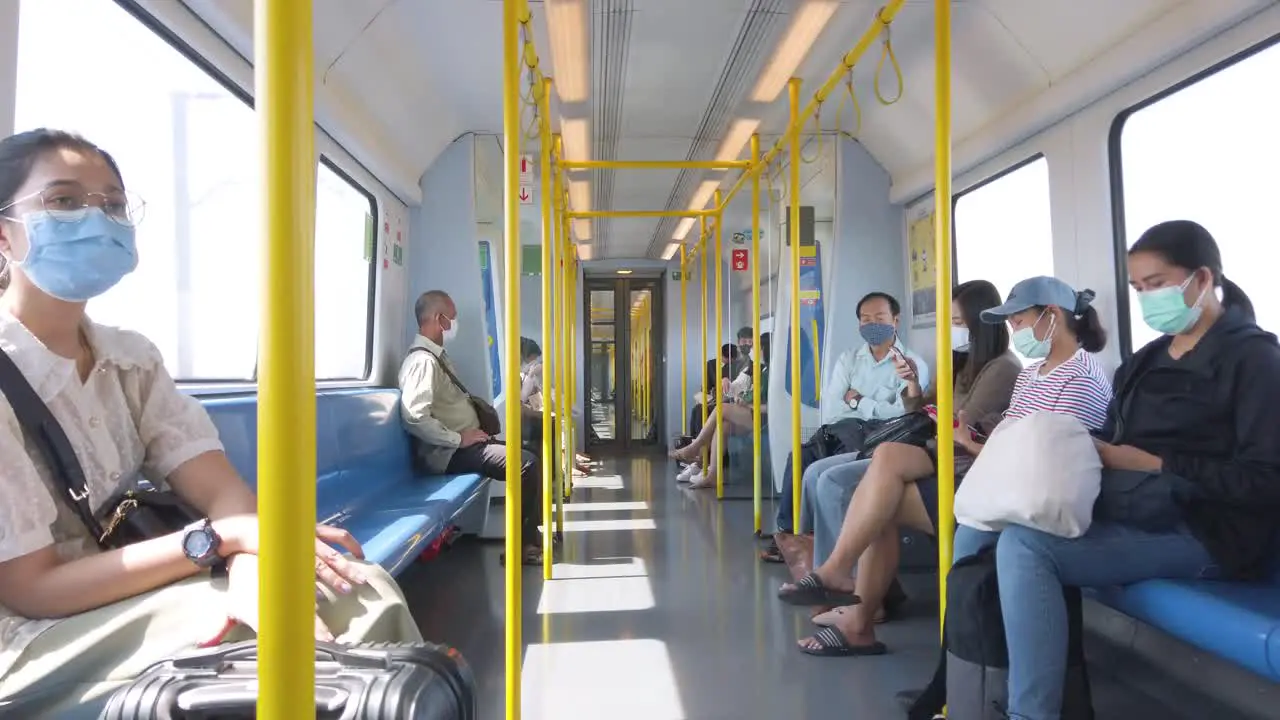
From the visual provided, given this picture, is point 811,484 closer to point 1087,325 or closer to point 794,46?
point 1087,325

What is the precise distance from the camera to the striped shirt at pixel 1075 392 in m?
2.70

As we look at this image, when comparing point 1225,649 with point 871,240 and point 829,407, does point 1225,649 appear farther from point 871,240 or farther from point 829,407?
point 871,240

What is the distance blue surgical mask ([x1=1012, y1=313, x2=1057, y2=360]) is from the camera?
2.80 meters

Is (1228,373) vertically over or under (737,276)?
under

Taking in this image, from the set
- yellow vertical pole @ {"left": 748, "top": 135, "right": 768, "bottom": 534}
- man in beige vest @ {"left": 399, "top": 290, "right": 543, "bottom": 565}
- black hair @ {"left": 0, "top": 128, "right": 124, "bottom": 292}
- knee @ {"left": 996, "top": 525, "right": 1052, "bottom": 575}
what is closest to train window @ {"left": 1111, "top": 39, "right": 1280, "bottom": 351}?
knee @ {"left": 996, "top": 525, "right": 1052, "bottom": 575}

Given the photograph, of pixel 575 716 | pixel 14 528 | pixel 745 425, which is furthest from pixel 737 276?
pixel 14 528

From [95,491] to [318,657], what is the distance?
0.85 metres

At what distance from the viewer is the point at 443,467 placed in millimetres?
4867

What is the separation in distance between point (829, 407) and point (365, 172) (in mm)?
3272

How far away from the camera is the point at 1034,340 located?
282 cm

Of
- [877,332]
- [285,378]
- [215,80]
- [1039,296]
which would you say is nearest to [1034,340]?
[1039,296]

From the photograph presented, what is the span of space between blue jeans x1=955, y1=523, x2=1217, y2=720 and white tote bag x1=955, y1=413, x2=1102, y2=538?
0.07m

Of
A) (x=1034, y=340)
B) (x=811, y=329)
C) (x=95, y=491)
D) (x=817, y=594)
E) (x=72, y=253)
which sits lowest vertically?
(x=817, y=594)

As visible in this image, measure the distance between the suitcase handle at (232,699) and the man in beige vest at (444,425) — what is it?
146 inches
